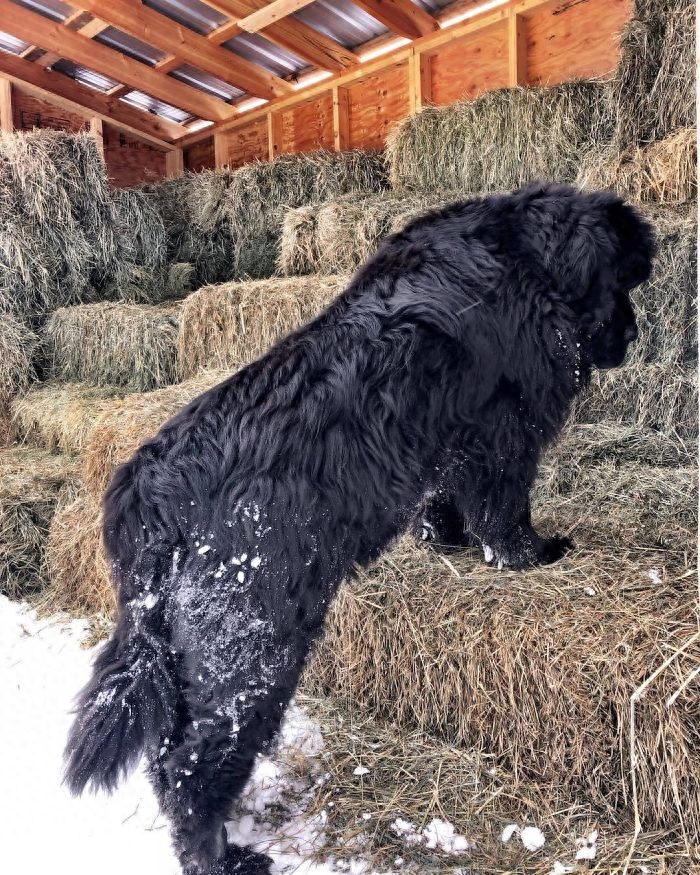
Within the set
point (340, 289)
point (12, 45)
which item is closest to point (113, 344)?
point (340, 289)

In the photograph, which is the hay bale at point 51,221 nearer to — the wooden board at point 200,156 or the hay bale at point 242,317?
the hay bale at point 242,317

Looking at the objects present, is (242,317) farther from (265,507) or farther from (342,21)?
(342,21)

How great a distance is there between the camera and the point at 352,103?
621cm

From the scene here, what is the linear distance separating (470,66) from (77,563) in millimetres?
4656

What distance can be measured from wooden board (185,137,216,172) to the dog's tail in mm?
7474

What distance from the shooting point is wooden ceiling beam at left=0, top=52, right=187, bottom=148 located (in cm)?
704

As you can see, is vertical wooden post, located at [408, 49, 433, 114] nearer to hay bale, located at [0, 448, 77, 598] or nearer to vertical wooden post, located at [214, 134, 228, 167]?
vertical wooden post, located at [214, 134, 228, 167]

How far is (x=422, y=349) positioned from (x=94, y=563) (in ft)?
7.40

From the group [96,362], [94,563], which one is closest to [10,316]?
[96,362]

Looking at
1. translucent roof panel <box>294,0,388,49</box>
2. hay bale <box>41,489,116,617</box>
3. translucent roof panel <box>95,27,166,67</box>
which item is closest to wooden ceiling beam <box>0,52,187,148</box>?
translucent roof panel <box>95,27,166,67</box>

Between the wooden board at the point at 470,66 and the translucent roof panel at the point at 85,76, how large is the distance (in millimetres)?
3909

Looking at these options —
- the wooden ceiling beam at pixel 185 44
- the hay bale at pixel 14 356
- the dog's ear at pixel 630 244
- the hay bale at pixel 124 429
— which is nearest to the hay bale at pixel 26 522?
the hay bale at pixel 124 429

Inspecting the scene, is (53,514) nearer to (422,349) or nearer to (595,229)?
(422,349)

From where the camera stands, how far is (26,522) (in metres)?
3.73
